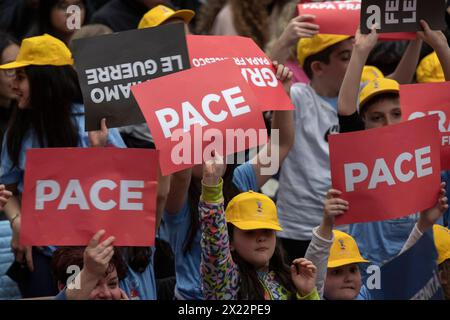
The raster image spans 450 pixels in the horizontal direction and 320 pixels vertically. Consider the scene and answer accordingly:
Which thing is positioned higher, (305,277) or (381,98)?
(381,98)

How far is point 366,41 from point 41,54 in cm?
167

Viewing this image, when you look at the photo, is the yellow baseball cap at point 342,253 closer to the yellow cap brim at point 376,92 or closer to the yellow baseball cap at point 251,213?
the yellow baseball cap at point 251,213

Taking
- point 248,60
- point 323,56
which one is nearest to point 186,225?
point 248,60

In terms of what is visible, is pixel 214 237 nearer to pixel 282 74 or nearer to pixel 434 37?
pixel 282 74

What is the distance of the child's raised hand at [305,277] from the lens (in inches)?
225

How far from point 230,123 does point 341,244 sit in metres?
0.97

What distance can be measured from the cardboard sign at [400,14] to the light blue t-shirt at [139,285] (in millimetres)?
1704

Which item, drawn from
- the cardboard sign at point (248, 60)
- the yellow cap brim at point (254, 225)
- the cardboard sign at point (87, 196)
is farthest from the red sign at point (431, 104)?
the cardboard sign at point (87, 196)

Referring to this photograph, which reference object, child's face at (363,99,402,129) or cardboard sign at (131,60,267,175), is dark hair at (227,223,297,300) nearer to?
cardboard sign at (131,60,267,175)

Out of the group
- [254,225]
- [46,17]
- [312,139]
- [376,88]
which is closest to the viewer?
[254,225]

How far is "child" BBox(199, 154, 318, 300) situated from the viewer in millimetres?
5562

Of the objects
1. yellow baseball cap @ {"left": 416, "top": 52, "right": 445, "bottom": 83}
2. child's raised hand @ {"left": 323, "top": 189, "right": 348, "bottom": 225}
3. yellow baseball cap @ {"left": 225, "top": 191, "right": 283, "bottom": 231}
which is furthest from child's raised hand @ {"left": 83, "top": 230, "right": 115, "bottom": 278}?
yellow baseball cap @ {"left": 416, "top": 52, "right": 445, "bottom": 83}

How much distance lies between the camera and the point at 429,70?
8156 mm
